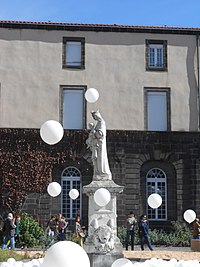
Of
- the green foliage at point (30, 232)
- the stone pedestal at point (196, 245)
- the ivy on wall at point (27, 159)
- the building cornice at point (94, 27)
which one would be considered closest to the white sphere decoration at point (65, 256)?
the stone pedestal at point (196, 245)

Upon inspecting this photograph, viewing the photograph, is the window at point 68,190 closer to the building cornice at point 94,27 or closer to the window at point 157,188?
the window at point 157,188

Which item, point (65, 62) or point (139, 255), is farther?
point (65, 62)

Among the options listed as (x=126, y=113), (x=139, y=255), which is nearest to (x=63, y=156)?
(x=126, y=113)

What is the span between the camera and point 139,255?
16.4 meters

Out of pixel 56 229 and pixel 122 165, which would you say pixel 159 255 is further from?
pixel 122 165

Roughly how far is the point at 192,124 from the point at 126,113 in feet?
11.2

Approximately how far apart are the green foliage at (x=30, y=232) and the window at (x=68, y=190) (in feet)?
7.83

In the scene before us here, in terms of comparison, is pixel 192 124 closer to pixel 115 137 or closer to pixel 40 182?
pixel 115 137

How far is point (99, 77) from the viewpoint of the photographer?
28594 mm

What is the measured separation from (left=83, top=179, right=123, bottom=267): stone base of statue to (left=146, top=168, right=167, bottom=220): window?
1388 cm

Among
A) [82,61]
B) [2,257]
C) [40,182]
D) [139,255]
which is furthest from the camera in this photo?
[82,61]

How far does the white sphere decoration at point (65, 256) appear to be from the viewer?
5855mm

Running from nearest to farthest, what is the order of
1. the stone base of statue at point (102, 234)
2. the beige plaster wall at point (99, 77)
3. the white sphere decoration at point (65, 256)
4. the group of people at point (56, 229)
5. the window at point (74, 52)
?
the white sphere decoration at point (65, 256) → the stone base of statue at point (102, 234) → the group of people at point (56, 229) → the beige plaster wall at point (99, 77) → the window at point (74, 52)

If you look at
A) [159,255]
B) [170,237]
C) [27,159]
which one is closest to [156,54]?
[27,159]
